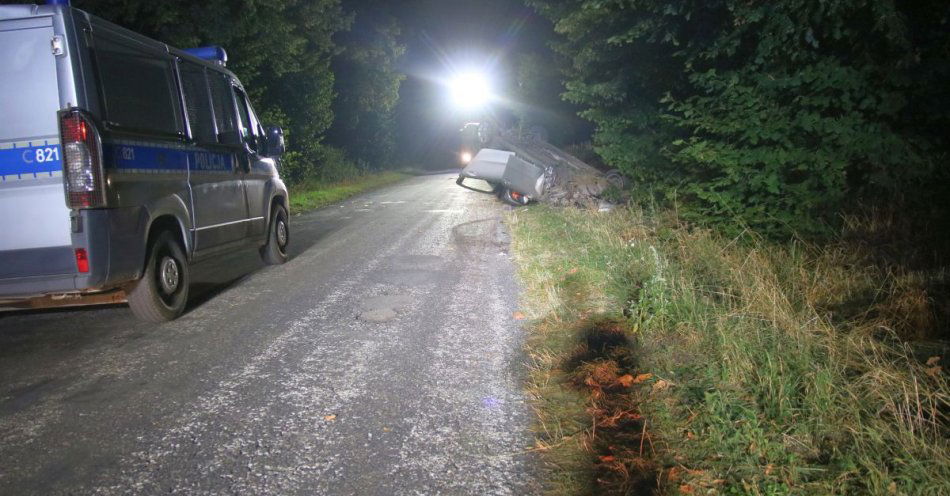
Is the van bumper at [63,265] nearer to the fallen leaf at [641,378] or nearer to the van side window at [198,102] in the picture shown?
the van side window at [198,102]

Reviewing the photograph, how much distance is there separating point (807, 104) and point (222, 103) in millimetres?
6760

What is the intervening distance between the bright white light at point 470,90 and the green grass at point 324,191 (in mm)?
8980

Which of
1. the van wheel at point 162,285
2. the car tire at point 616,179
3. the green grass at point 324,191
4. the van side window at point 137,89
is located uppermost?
the van side window at point 137,89

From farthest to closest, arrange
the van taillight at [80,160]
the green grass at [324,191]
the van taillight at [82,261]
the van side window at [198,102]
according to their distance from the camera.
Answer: the green grass at [324,191]
the van side window at [198,102]
the van taillight at [82,261]
the van taillight at [80,160]

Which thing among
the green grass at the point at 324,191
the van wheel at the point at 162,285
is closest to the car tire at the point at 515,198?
the green grass at the point at 324,191

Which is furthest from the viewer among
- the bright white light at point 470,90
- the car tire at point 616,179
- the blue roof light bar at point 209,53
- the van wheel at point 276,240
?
the bright white light at point 470,90

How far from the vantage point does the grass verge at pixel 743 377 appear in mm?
2754

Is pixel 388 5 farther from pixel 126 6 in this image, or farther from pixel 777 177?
pixel 777 177

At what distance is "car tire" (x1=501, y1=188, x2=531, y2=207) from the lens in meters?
15.7

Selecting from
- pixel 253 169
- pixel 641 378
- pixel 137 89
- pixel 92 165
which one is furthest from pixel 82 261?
pixel 641 378

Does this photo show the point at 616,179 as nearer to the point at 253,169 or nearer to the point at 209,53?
the point at 253,169

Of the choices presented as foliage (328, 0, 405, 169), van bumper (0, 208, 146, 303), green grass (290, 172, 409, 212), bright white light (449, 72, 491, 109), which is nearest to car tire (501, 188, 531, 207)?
green grass (290, 172, 409, 212)

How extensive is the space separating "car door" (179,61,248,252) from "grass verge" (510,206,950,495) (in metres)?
3.65

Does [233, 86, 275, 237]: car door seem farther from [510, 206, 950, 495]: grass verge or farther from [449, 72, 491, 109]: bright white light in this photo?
[449, 72, 491, 109]: bright white light
